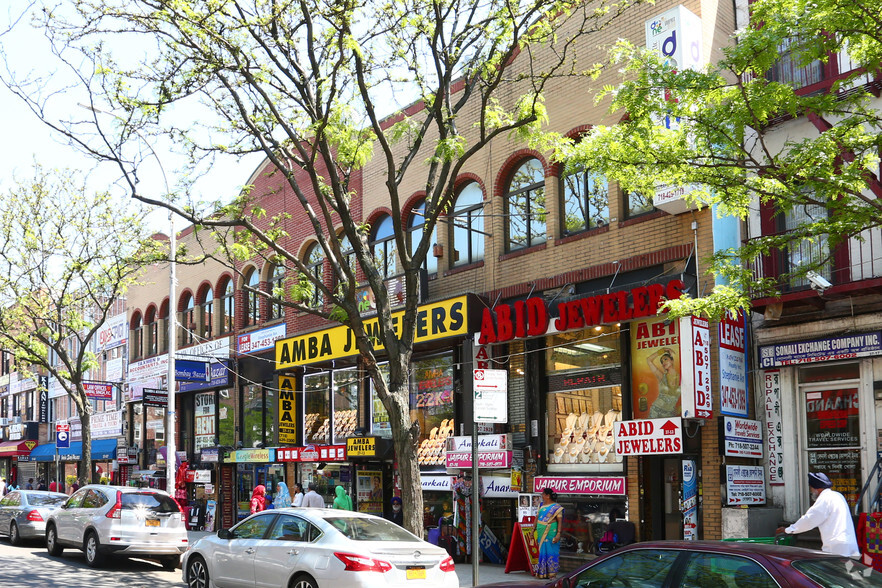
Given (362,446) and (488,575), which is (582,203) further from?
(362,446)

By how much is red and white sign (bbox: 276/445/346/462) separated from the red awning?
26.2 meters

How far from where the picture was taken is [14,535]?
69.1 feet

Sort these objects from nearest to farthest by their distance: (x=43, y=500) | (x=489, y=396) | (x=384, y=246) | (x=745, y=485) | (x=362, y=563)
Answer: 1. (x=362, y=563)
2. (x=489, y=396)
3. (x=745, y=485)
4. (x=43, y=500)
5. (x=384, y=246)

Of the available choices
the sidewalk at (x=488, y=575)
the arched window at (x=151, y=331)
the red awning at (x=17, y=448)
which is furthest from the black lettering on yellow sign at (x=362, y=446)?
the red awning at (x=17, y=448)

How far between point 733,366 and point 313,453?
1129cm

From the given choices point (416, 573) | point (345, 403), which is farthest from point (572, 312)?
point (345, 403)

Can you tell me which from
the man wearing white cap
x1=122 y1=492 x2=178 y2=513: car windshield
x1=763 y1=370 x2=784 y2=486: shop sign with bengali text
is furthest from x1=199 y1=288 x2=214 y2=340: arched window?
the man wearing white cap

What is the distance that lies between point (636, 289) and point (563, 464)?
3943 mm

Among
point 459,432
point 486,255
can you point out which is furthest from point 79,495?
point 486,255

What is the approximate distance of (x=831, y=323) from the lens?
13.9m

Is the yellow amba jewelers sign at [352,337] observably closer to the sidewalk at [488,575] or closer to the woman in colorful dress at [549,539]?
the sidewalk at [488,575]

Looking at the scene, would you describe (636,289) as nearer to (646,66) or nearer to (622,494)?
(622,494)

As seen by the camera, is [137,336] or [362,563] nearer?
[362,563]

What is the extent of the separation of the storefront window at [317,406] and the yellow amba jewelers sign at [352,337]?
1.24 meters
